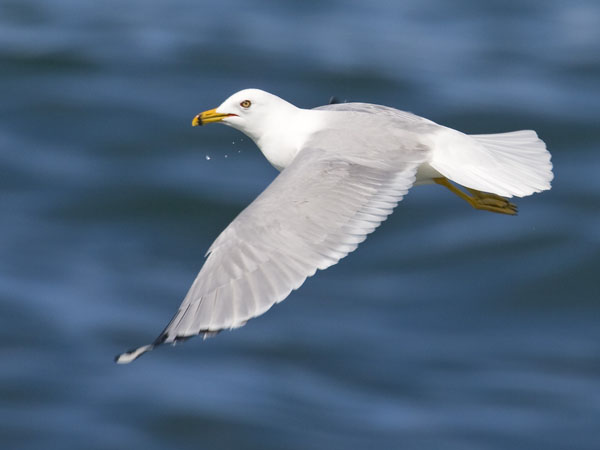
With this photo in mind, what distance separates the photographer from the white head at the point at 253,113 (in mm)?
5652

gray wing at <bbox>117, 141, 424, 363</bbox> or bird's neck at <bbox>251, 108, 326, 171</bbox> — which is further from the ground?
bird's neck at <bbox>251, 108, 326, 171</bbox>

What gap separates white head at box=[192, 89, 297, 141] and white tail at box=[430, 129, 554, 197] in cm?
→ 81

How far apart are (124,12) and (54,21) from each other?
0.92 m

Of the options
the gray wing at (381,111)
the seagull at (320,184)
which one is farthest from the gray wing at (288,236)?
the gray wing at (381,111)

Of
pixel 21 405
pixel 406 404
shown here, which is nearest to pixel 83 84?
pixel 21 405

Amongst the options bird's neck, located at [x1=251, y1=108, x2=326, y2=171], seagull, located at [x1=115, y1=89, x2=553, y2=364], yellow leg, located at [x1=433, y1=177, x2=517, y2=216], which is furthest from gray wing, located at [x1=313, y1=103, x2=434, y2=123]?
yellow leg, located at [x1=433, y1=177, x2=517, y2=216]

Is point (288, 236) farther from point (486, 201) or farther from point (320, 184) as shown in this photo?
point (486, 201)

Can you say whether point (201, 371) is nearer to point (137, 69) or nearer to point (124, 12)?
point (137, 69)

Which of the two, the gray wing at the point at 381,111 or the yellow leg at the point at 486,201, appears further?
the yellow leg at the point at 486,201

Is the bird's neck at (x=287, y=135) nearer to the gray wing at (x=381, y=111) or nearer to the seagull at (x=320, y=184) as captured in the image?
the seagull at (x=320, y=184)

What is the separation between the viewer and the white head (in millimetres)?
5652

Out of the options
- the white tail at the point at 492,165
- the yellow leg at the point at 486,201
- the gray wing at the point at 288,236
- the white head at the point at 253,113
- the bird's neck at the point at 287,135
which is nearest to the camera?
the gray wing at the point at 288,236

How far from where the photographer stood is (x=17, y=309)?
903 centimetres

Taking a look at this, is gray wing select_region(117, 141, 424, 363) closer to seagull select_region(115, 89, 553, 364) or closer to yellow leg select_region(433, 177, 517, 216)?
seagull select_region(115, 89, 553, 364)
